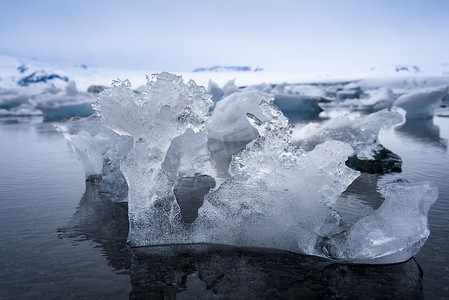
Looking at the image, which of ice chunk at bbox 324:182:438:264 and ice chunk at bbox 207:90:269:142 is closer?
ice chunk at bbox 324:182:438:264

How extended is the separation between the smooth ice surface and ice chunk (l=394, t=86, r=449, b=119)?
9404mm

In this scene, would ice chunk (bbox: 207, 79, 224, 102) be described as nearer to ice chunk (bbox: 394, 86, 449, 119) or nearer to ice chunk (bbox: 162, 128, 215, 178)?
ice chunk (bbox: 394, 86, 449, 119)

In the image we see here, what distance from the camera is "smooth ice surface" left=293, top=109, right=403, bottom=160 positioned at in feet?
17.2

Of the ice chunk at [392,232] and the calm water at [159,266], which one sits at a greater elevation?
the ice chunk at [392,232]

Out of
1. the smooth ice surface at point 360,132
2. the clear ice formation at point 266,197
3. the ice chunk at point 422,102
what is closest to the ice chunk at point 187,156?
the clear ice formation at point 266,197

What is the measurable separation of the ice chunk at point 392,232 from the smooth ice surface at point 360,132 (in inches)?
105

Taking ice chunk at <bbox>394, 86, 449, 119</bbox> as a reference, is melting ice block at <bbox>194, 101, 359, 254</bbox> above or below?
above

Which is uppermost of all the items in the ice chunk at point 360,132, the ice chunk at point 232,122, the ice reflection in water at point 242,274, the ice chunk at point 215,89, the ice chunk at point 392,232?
the ice chunk at point 392,232

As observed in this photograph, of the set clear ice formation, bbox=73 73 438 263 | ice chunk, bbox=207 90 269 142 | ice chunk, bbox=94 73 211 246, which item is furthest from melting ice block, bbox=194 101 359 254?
ice chunk, bbox=207 90 269 142

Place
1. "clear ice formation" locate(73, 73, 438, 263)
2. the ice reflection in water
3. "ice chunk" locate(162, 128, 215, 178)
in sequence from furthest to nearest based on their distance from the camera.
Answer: "ice chunk" locate(162, 128, 215, 178) < "clear ice formation" locate(73, 73, 438, 263) < the ice reflection in water

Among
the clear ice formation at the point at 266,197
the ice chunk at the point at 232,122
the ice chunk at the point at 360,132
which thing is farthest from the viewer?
the ice chunk at the point at 232,122

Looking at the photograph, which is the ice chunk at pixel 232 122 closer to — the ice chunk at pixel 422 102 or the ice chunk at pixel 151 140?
the ice chunk at pixel 151 140

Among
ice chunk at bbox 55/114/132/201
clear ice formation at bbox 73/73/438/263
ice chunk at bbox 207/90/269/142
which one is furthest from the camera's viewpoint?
ice chunk at bbox 207/90/269/142

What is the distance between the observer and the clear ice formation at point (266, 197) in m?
2.45
